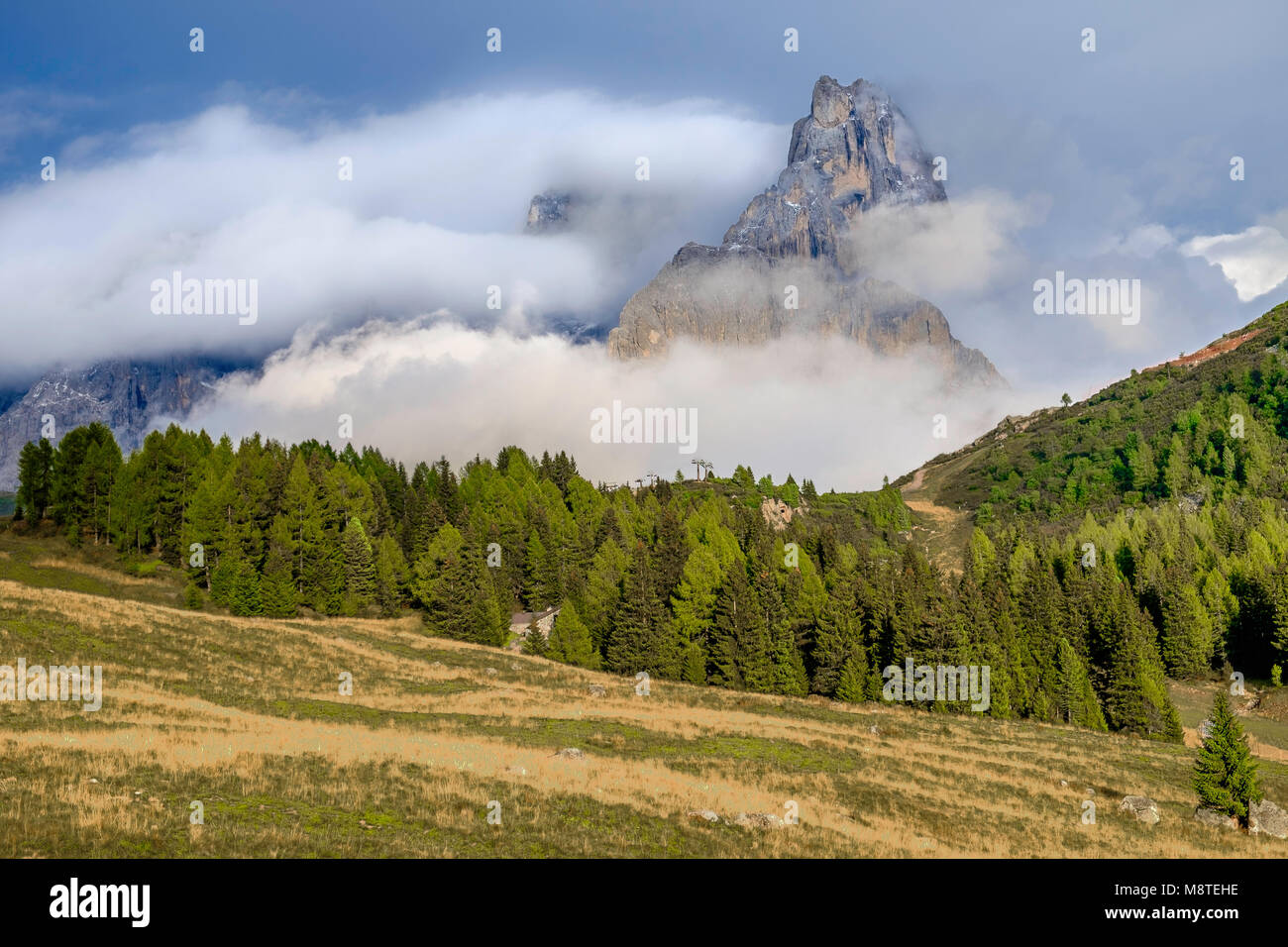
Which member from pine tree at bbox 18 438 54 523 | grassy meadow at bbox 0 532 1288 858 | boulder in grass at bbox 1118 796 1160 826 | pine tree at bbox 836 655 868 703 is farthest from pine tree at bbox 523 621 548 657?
pine tree at bbox 18 438 54 523

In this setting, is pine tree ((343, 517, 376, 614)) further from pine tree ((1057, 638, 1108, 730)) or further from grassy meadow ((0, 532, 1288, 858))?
pine tree ((1057, 638, 1108, 730))

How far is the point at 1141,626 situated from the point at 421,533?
8372 cm

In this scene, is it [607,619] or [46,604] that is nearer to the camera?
[46,604]

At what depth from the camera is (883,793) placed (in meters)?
35.6

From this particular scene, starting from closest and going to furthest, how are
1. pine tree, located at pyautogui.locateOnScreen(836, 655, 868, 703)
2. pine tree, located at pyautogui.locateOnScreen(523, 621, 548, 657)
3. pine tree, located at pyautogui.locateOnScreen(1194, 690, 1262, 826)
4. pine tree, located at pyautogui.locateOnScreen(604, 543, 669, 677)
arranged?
pine tree, located at pyautogui.locateOnScreen(1194, 690, 1262, 826), pine tree, located at pyautogui.locateOnScreen(836, 655, 868, 703), pine tree, located at pyautogui.locateOnScreen(604, 543, 669, 677), pine tree, located at pyautogui.locateOnScreen(523, 621, 548, 657)

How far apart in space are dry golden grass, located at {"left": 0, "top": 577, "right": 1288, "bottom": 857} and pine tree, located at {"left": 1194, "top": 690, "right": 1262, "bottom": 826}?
204 cm

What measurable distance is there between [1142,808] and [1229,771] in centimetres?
405

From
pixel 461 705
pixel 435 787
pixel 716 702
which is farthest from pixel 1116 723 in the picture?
pixel 435 787

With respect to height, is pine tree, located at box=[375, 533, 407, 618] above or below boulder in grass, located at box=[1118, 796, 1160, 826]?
above

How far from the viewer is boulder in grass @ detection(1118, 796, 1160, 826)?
121 feet

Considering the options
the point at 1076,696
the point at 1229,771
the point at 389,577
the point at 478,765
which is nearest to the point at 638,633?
the point at 389,577

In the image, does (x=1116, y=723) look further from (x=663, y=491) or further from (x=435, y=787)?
(x=663, y=491)
